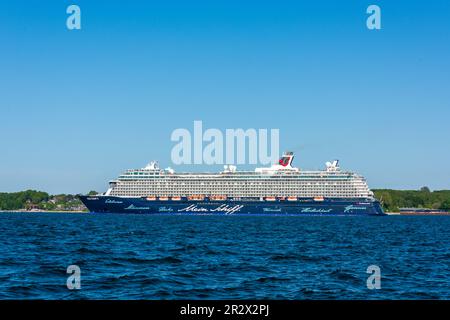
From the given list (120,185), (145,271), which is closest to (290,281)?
(145,271)

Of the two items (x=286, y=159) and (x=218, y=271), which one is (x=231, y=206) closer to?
(x=286, y=159)

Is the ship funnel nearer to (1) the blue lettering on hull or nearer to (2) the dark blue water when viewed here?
(1) the blue lettering on hull

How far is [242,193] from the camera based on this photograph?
136 metres

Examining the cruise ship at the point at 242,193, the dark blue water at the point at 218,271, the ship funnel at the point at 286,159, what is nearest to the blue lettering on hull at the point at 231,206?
the cruise ship at the point at 242,193

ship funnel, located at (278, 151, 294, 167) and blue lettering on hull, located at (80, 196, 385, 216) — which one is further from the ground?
ship funnel, located at (278, 151, 294, 167)

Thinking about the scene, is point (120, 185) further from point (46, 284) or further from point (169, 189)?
point (46, 284)

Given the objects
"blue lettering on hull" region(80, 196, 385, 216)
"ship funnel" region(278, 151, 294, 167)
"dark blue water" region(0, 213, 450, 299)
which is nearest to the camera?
"dark blue water" region(0, 213, 450, 299)

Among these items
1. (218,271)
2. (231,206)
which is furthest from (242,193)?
(218,271)

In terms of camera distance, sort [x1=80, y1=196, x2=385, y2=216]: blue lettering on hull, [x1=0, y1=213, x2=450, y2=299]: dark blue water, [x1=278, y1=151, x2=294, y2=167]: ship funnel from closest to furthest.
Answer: [x1=0, y1=213, x2=450, y2=299]: dark blue water < [x1=80, y1=196, x2=385, y2=216]: blue lettering on hull < [x1=278, y1=151, x2=294, y2=167]: ship funnel

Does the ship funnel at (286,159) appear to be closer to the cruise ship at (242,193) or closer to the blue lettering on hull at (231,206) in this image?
the cruise ship at (242,193)

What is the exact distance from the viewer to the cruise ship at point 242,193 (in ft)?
427

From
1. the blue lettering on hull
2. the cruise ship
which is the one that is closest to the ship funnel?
the cruise ship

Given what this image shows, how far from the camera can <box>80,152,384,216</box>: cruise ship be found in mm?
130125

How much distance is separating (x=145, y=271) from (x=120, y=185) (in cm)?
11899
